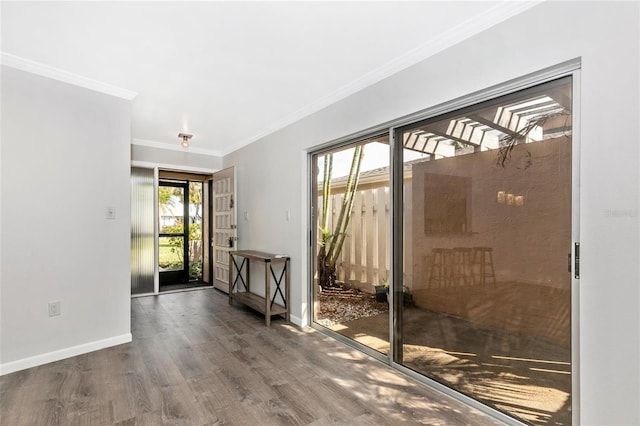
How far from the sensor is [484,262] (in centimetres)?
212

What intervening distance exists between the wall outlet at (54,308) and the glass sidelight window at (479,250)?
2669 millimetres

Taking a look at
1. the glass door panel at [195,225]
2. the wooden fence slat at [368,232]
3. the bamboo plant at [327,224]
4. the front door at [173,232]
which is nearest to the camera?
the wooden fence slat at [368,232]

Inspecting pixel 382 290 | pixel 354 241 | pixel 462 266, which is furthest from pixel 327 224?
pixel 462 266

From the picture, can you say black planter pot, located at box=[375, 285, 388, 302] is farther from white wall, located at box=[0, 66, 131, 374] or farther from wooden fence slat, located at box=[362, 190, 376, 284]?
white wall, located at box=[0, 66, 131, 374]

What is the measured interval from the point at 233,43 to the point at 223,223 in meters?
3.49

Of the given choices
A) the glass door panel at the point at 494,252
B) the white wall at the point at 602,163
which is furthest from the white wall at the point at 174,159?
the white wall at the point at 602,163

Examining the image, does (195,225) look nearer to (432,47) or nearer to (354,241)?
(354,241)

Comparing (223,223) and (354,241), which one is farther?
(223,223)

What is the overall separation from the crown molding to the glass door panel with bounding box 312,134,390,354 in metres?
2.03

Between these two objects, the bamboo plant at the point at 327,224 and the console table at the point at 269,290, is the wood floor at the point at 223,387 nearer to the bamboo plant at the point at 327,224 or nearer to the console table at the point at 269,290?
the console table at the point at 269,290

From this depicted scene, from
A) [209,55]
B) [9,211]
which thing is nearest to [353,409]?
[209,55]

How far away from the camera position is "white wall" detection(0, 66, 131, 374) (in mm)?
2629

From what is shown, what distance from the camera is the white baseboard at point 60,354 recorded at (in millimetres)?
2585

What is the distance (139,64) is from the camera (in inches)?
104
